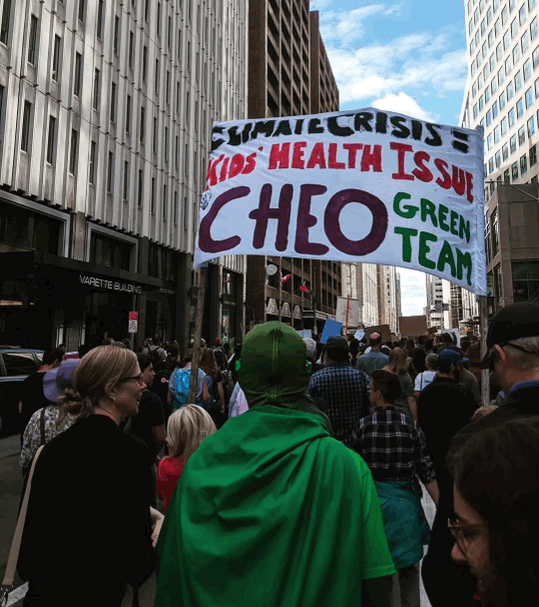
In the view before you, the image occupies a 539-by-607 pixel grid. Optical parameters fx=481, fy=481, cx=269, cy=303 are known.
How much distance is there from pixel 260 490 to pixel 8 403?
10526mm

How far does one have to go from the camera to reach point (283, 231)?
475 cm

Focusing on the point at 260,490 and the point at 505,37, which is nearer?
the point at 260,490

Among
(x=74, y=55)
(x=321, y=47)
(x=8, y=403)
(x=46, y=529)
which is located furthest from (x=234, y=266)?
(x=321, y=47)

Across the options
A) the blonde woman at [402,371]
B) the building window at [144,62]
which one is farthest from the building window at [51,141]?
the blonde woman at [402,371]

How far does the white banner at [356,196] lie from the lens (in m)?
4.74

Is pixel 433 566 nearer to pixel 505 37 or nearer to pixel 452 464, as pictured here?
pixel 452 464

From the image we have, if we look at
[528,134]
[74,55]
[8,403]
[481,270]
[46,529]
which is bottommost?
[8,403]

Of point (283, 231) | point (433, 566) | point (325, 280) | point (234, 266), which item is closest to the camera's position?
point (433, 566)

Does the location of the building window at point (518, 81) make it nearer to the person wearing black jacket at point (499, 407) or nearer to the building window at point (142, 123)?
the building window at point (142, 123)

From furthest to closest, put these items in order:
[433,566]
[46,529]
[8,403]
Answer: [8,403], [46,529], [433,566]

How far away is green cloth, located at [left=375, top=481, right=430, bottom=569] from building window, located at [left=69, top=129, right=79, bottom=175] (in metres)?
22.0

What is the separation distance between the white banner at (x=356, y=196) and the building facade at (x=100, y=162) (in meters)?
10.6

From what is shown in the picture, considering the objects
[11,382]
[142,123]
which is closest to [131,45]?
[142,123]

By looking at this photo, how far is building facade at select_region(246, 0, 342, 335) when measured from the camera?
47.6 m
